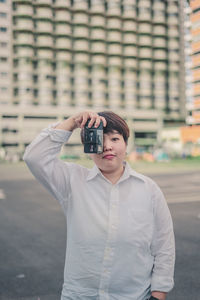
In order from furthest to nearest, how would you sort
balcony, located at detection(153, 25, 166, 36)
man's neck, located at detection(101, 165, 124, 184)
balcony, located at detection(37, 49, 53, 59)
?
1. balcony, located at detection(153, 25, 166, 36)
2. balcony, located at detection(37, 49, 53, 59)
3. man's neck, located at detection(101, 165, 124, 184)

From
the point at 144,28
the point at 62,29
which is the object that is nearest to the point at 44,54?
the point at 62,29

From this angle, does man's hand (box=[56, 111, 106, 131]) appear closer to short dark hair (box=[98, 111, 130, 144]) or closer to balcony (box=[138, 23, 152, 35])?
short dark hair (box=[98, 111, 130, 144])

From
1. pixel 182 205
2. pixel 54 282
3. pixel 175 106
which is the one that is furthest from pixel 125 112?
pixel 54 282

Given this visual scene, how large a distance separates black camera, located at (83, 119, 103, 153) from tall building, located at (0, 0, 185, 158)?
57.9 metres

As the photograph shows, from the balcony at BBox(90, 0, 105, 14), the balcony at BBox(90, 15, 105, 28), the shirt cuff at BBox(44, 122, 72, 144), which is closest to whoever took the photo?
the shirt cuff at BBox(44, 122, 72, 144)

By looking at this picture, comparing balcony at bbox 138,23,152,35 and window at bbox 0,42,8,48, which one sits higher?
balcony at bbox 138,23,152,35

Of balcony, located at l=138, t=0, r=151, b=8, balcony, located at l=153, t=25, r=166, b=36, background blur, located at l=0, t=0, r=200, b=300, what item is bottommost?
background blur, located at l=0, t=0, r=200, b=300

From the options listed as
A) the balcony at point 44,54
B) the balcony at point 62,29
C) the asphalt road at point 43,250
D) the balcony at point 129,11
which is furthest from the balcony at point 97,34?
the asphalt road at point 43,250

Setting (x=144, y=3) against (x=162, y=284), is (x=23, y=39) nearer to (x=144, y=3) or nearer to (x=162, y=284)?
(x=144, y=3)

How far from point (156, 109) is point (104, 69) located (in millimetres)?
13335

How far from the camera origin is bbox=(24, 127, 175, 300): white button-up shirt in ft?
6.00

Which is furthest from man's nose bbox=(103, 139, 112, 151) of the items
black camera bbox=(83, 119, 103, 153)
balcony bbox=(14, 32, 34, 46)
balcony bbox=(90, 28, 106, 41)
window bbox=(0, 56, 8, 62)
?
balcony bbox=(90, 28, 106, 41)

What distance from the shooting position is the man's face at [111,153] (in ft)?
6.18

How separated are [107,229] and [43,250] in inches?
153
